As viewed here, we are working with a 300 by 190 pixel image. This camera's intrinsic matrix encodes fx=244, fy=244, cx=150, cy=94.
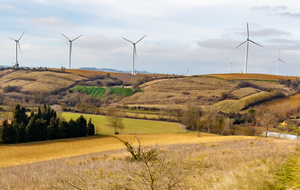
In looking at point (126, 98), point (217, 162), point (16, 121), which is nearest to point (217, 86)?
point (126, 98)

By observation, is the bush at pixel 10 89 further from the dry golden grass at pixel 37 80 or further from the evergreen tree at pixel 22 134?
the evergreen tree at pixel 22 134

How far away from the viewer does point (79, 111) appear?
96.2 meters

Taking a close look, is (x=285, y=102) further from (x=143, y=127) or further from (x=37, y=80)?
(x=37, y=80)

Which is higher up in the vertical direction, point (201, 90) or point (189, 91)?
point (201, 90)

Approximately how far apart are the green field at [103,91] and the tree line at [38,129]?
82992 mm

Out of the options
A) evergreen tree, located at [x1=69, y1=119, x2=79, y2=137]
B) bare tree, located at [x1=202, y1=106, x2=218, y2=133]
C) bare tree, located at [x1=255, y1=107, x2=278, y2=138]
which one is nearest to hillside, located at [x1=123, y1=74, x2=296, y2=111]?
bare tree, located at [x1=255, y1=107, x2=278, y2=138]

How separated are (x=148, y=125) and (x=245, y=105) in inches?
1892

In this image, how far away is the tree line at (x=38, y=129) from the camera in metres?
43.9

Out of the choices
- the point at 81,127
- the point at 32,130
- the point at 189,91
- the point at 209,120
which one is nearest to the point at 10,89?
the point at 189,91

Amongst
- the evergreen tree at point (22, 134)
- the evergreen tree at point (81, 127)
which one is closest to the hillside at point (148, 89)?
the evergreen tree at point (81, 127)

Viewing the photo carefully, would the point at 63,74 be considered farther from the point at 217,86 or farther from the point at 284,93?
the point at 284,93

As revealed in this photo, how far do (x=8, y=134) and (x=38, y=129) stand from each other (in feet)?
18.3

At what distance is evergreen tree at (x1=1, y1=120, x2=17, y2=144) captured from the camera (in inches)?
1704

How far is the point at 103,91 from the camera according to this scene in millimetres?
148500
